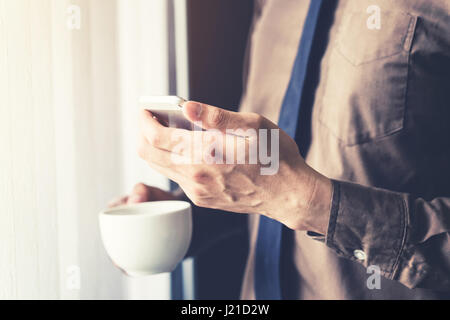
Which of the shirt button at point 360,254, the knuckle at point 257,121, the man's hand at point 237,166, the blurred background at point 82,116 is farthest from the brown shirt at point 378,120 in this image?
the blurred background at point 82,116

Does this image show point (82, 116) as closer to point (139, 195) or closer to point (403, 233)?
point (139, 195)

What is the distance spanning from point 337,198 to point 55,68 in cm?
43

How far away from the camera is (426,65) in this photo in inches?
23.5

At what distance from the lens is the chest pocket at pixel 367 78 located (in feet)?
1.98

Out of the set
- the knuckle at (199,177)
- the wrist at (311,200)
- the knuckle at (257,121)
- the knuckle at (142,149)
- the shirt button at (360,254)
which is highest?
the knuckle at (257,121)

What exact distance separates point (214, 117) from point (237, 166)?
73 millimetres

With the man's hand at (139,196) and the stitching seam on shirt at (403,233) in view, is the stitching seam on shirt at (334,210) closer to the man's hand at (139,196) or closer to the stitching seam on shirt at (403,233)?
the stitching seam on shirt at (403,233)

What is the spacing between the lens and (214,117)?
1.26ft

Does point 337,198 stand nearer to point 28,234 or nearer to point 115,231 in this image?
point 115,231

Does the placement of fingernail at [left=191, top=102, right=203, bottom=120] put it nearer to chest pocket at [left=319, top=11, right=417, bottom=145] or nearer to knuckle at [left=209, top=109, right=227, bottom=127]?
knuckle at [left=209, top=109, right=227, bottom=127]

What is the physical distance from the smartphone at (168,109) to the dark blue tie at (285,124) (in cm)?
27

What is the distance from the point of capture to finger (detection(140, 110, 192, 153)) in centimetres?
41

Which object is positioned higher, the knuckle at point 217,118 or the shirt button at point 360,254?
the knuckle at point 217,118
